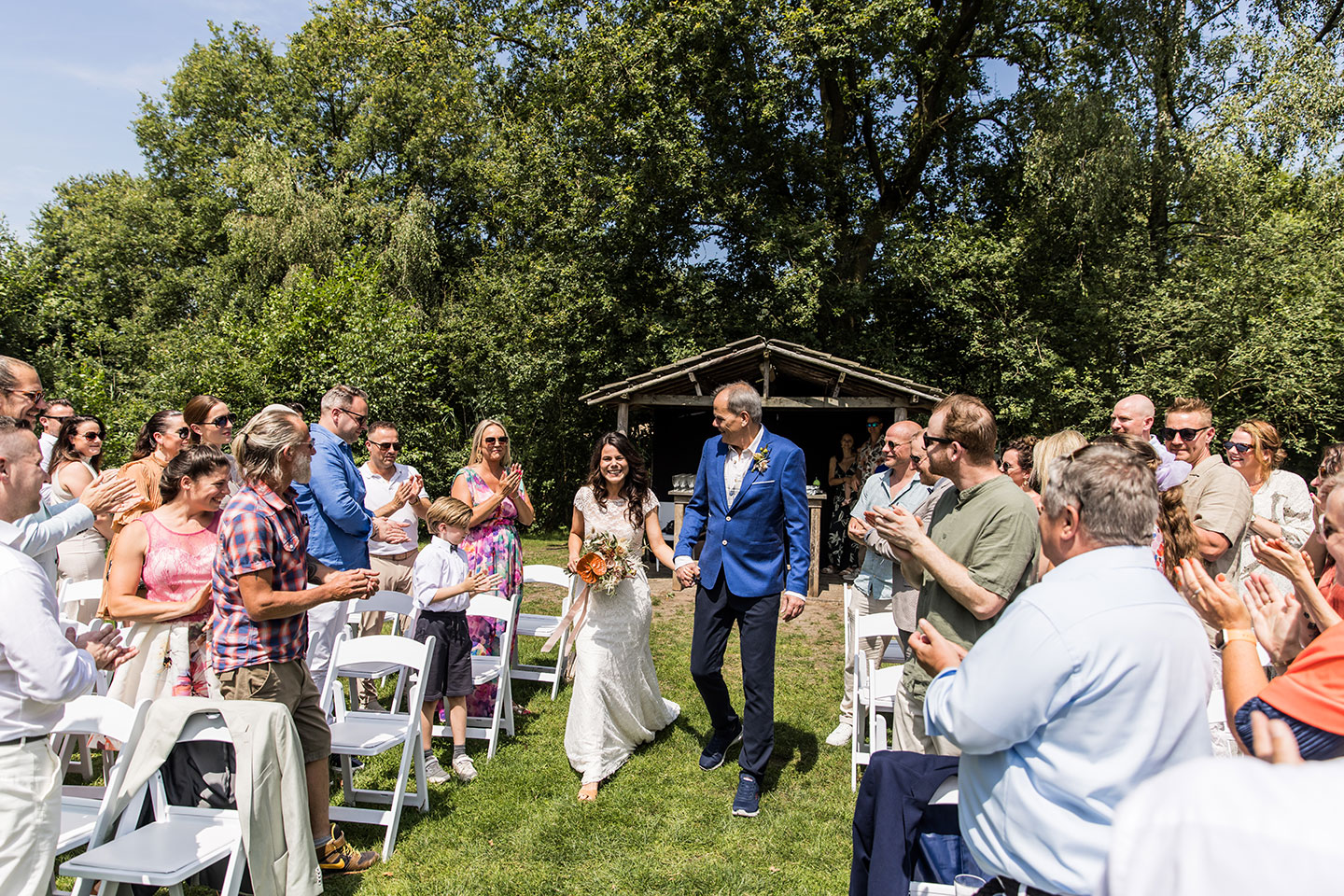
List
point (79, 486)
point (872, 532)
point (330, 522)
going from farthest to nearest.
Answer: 1. point (79, 486)
2. point (872, 532)
3. point (330, 522)

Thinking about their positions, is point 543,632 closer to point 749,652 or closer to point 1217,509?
point 749,652

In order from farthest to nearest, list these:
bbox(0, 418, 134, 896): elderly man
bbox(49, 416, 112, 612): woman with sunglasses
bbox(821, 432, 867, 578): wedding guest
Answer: bbox(821, 432, 867, 578): wedding guest < bbox(49, 416, 112, 612): woman with sunglasses < bbox(0, 418, 134, 896): elderly man

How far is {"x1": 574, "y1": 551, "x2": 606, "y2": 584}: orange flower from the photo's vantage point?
4.97m

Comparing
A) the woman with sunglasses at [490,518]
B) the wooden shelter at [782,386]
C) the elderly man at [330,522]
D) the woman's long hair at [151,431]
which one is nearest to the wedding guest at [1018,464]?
the woman with sunglasses at [490,518]

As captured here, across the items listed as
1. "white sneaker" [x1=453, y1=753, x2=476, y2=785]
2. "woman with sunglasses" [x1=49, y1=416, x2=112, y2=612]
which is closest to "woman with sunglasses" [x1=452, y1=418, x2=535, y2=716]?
"white sneaker" [x1=453, y1=753, x2=476, y2=785]

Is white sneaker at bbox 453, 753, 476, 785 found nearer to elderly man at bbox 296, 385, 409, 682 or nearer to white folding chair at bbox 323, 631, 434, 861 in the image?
white folding chair at bbox 323, 631, 434, 861

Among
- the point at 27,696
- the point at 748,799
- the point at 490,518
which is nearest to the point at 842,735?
the point at 748,799

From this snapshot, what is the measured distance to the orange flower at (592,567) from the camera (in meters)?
4.97

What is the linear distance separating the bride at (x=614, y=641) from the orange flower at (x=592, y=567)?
Result: 0.53 feet

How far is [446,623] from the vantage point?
5.23 metres

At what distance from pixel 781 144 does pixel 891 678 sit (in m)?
14.9

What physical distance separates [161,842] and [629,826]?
7.47 feet

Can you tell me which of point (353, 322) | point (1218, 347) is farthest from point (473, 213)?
point (1218, 347)

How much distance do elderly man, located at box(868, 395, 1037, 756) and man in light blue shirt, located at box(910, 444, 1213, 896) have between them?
100 cm
